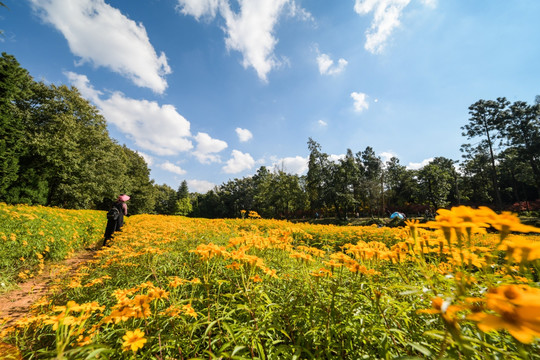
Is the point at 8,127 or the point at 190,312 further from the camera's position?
the point at 8,127

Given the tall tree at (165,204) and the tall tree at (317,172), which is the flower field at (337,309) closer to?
the tall tree at (317,172)

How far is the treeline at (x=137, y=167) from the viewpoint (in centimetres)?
1259

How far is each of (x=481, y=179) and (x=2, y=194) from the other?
54124mm

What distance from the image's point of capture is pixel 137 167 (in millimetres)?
35031

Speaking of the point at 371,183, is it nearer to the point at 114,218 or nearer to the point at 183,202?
the point at 114,218

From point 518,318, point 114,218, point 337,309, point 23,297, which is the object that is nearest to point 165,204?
point 114,218

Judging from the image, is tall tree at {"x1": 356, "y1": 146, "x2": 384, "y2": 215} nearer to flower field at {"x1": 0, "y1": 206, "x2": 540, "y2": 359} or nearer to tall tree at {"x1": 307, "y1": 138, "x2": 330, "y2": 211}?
tall tree at {"x1": 307, "y1": 138, "x2": 330, "y2": 211}

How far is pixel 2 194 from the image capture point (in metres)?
11.0

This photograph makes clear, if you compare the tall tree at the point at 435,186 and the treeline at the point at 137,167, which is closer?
the treeline at the point at 137,167

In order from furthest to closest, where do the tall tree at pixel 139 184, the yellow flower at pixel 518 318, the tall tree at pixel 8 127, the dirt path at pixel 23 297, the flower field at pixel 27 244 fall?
the tall tree at pixel 139 184
the tall tree at pixel 8 127
the flower field at pixel 27 244
the dirt path at pixel 23 297
the yellow flower at pixel 518 318

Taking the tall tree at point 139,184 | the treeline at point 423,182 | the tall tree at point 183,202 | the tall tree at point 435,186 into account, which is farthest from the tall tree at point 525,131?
the tall tree at point 183,202

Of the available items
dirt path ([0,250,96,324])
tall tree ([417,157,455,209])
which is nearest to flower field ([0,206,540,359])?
dirt path ([0,250,96,324])

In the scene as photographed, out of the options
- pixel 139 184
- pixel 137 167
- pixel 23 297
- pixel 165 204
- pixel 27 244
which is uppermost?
pixel 137 167

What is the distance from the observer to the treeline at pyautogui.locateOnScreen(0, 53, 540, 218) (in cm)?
1259
